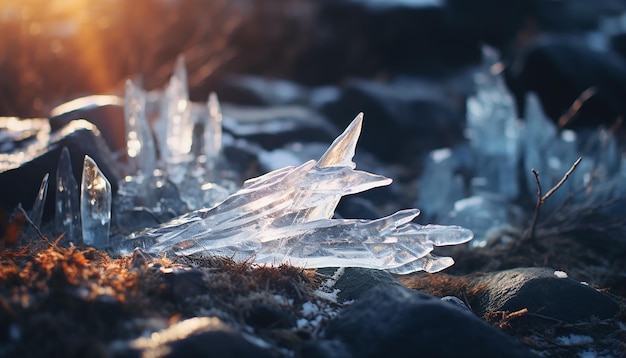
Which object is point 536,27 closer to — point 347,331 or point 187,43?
point 187,43

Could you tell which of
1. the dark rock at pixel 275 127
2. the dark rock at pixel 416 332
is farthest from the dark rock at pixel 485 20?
the dark rock at pixel 416 332

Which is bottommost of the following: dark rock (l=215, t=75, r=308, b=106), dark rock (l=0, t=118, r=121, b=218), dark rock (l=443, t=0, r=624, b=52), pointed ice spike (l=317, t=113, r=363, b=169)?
dark rock (l=215, t=75, r=308, b=106)

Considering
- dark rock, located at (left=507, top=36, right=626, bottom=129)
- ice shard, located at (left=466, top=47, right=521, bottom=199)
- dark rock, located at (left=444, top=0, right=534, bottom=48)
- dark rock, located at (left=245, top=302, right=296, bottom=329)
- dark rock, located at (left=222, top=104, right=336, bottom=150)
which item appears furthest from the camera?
dark rock, located at (left=444, top=0, right=534, bottom=48)

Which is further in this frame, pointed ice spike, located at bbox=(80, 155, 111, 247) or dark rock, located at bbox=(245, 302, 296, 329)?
pointed ice spike, located at bbox=(80, 155, 111, 247)

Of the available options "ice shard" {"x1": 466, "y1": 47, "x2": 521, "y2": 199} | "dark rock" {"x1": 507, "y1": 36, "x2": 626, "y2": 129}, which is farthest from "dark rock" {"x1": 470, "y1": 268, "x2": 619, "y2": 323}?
"dark rock" {"x1": 507, "y1": 36, "x2": 626, "y2": 129}

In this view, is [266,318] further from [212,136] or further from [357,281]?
[212,136]

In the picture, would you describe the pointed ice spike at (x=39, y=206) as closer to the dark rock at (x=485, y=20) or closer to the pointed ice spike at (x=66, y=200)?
the pointed ice spike at (x=66, y=200)

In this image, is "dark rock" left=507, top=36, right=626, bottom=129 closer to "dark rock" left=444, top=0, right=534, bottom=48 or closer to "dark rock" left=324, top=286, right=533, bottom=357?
"dark rock" left=444, top=0, right=534, bottom=48
